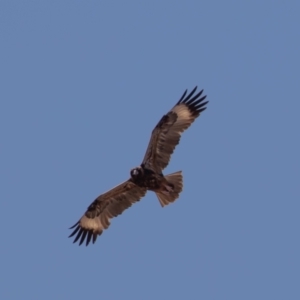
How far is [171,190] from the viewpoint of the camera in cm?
2150

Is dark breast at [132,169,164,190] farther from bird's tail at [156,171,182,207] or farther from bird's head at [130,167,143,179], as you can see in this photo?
bird's tail at [156,171,182,207]

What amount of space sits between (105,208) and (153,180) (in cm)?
157

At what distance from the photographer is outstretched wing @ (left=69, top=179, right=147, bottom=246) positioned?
22016 mm

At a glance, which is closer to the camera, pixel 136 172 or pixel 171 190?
pixel 136 172

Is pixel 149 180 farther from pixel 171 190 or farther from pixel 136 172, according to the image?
pixel 171 190

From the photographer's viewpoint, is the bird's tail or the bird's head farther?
the bird's tail

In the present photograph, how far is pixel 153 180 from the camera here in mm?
21266

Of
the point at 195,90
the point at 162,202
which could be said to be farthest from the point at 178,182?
the point at 195,90

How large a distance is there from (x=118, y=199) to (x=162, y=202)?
105 centimetres

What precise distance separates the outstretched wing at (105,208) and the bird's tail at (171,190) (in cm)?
44

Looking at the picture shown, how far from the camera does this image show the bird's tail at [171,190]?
21.4 m

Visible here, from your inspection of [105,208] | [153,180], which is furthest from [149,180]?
[105,208]

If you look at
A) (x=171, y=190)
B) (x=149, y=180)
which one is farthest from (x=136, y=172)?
(x=171, y=190)

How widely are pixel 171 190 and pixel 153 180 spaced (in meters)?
0.48
